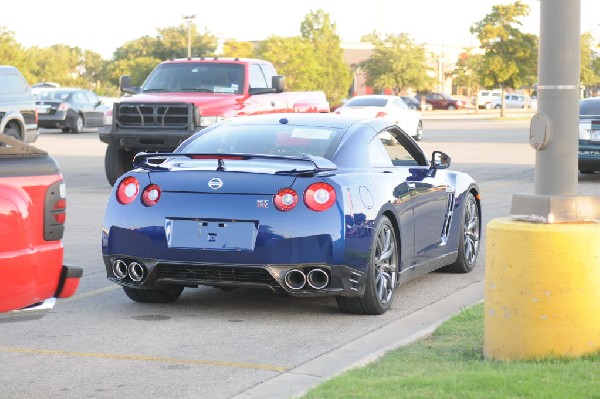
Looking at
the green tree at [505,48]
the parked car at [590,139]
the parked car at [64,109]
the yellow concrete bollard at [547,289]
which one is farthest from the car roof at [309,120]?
the green tree at [505,48]

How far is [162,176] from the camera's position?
8508 millimetres

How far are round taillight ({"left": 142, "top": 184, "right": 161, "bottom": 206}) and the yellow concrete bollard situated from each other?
2763 millimetres

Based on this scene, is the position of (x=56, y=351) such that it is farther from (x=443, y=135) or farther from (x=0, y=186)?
(x=443, y=135)

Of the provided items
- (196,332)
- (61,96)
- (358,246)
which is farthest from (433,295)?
(61,96)

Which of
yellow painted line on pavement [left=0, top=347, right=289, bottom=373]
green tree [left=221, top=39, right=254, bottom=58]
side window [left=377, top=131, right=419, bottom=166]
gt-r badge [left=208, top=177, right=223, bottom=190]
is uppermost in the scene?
green tree [left=221, top=39, right=254, bottom=58]

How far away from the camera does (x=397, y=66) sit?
94750 millimetres

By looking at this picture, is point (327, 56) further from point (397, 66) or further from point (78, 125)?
point (78, 125)

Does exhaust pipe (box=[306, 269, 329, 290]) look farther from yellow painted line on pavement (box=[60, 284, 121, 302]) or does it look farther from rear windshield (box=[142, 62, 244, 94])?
rear windshield (box=[142, 62, 244, 94])

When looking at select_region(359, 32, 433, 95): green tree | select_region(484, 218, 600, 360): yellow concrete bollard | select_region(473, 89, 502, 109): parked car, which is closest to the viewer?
select_region(484, 218, 600, 360): yellow concrete bollard

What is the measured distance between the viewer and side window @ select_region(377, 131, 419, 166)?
9.68 m

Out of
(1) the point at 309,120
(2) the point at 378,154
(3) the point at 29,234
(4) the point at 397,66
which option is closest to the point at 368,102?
(1) the point at 309,120

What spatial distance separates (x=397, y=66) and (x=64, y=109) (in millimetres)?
55256

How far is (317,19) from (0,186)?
286 ft

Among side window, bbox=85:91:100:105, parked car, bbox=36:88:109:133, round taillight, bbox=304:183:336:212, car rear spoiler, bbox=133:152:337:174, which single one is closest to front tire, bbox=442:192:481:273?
car rear spoiler, bbox=133:152:337:174
